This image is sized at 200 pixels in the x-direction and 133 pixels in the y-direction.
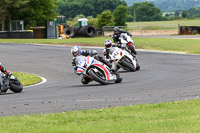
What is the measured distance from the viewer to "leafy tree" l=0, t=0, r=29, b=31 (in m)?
64.4

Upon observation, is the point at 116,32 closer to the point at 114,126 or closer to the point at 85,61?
the point at 85,61

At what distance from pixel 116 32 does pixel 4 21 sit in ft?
153

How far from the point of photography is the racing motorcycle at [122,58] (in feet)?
63.9

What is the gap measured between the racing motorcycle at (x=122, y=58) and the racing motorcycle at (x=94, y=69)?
394 cm

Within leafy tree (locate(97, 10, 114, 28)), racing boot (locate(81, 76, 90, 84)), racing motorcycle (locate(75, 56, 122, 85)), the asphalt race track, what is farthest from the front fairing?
leafy tree (locate(97, 10, 114, 28))

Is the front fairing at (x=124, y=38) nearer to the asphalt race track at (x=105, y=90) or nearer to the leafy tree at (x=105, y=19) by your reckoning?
the asphalt race track at (x=105, y=90)

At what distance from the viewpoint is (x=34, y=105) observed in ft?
36.3

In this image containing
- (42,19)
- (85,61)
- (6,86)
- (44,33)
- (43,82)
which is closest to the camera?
(6,86)

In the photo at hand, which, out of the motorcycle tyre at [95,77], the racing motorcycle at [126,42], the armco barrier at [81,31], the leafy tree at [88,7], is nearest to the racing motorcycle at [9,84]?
the motorcycle tyre at [95,77]

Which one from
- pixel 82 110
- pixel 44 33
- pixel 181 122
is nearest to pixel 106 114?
pixel 82 110

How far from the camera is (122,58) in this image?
1961 centimetres

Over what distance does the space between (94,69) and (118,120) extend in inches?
269

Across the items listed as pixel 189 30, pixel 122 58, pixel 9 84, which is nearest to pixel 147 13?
pixel 189 30

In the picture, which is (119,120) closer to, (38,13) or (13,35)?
(13,35)
